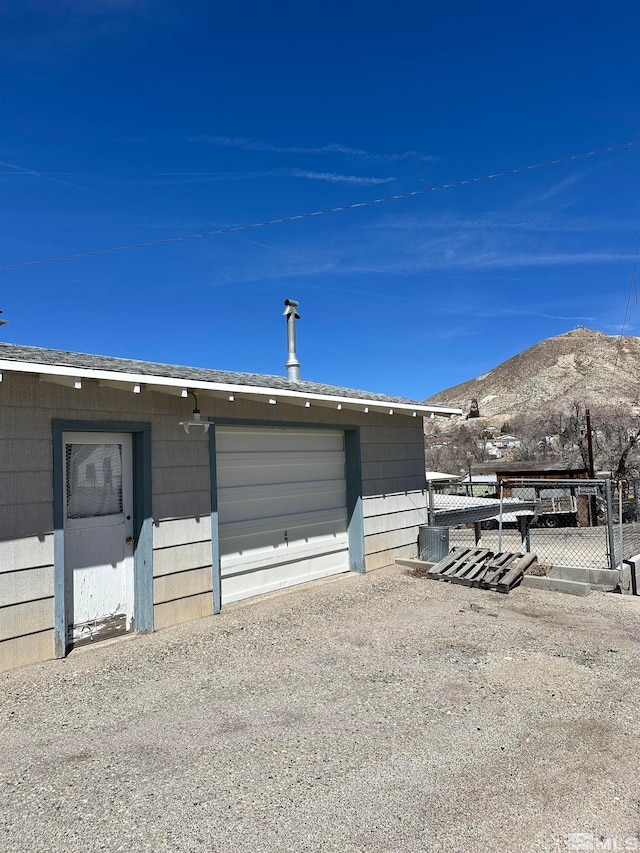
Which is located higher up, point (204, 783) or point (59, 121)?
point (59, 121)

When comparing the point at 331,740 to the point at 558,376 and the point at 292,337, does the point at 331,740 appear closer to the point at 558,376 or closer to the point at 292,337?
the point at 292,337

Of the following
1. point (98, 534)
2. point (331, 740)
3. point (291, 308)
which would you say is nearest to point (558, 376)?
point (291, 308)

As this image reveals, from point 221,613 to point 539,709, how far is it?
3587mm

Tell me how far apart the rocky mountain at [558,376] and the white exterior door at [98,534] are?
1861 inches

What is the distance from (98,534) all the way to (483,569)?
5209 mm

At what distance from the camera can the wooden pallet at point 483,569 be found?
22.9 feet

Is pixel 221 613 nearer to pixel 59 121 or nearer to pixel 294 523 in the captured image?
pixel 294 523

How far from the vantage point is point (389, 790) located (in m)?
2.73

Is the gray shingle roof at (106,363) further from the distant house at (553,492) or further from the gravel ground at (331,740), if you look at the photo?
the distant house at (553,492)

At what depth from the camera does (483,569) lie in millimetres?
7461

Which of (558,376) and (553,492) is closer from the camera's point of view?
(553,492)

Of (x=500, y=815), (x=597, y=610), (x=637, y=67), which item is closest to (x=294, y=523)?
(x=597, y=610)

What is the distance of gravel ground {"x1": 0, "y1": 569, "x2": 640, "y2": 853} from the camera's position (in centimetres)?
244

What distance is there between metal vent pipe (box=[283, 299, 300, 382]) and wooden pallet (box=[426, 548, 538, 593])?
3908 millimetres
